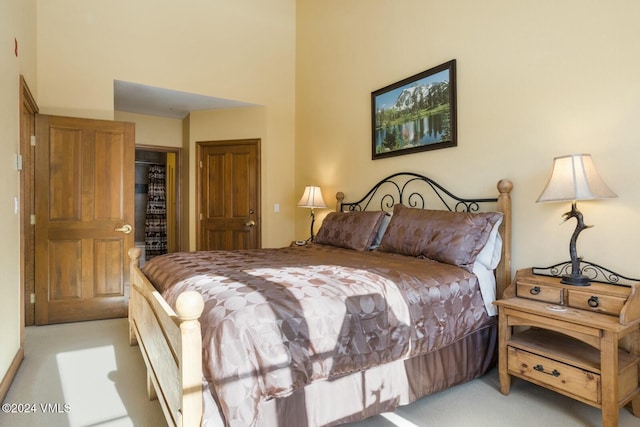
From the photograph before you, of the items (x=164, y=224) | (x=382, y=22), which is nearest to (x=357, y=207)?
(x=382, y=22)

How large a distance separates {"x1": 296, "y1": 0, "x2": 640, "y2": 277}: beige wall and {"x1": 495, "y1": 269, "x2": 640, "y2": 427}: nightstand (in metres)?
0.32

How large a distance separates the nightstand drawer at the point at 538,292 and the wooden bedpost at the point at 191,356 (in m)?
1.86

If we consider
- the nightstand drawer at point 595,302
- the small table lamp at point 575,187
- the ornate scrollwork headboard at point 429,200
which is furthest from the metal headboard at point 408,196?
the nightstand drawer at point 595,302

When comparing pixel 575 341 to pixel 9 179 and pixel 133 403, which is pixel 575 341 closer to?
pixel 133 403

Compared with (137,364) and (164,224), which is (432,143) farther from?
(164,224)

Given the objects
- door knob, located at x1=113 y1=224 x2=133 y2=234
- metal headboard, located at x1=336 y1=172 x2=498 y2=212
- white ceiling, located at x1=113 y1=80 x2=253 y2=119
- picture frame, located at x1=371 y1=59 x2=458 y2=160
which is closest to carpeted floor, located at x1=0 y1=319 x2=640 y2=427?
metal headboard, located at x1=336 y1=172 x2=498 y2=212

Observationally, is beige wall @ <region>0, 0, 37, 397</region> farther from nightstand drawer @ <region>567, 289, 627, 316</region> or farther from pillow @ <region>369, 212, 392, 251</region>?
nightstand drawer @ <region>567, 289, 627, 316</region>

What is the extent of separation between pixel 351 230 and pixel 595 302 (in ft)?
5.88

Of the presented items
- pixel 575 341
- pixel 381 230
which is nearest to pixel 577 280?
pixel 575 341

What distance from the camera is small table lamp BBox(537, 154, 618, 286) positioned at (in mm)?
1945

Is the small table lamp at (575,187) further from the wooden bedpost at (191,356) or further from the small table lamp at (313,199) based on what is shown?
the small table lamp at (313,199)

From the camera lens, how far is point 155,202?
Answer: 27.3ft

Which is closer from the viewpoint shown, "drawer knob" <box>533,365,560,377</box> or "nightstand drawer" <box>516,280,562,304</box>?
"drawer knob" <box>533,365,560,377</box>

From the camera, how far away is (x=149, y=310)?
1942 millimetres
